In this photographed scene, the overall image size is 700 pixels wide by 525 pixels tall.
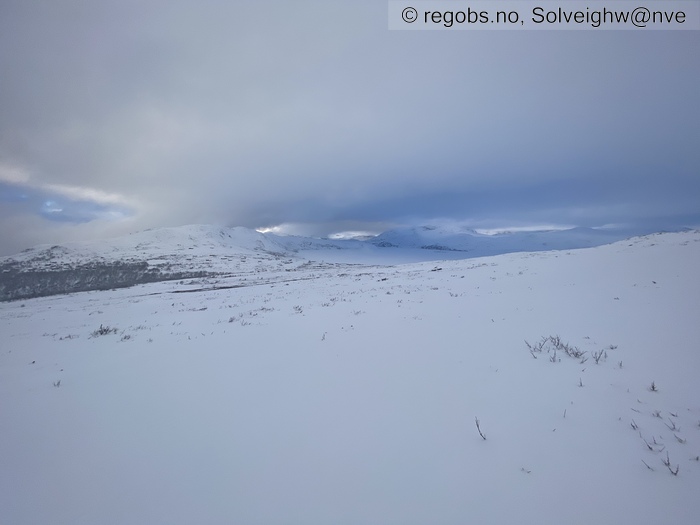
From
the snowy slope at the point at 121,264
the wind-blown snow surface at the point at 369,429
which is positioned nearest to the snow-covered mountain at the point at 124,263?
the snowy slope at the point at 121,264

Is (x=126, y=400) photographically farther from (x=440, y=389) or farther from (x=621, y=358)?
(x=621, y=358)

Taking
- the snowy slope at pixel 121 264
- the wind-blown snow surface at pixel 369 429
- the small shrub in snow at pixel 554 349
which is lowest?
the wind-blown snow surface at pixel 369 429

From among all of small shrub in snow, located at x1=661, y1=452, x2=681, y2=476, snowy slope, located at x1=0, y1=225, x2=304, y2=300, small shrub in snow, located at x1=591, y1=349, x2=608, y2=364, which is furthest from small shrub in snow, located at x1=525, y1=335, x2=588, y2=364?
snowy slope, located at x1=0, y1=225, x2=304, y2=300

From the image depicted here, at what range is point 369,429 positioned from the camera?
3.77m

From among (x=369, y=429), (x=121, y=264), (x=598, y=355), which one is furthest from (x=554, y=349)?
(x=121, y=264)

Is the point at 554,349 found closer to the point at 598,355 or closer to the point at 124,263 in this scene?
the point at 598,355

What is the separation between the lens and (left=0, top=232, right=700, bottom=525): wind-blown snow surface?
270 centimetres

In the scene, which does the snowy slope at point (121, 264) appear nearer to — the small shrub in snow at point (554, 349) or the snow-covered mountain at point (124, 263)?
the snow-covered mountain at point (124, 263)

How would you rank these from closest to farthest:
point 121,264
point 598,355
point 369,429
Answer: point 369,429
point 598,355
point 121,264

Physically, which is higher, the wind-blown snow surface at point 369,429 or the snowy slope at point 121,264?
the snowy slope at point 121,264

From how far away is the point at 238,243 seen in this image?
172 metres

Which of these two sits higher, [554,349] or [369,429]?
[554,349]

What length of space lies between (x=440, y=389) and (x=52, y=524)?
4.71 m

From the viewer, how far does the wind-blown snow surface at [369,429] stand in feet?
8.86
